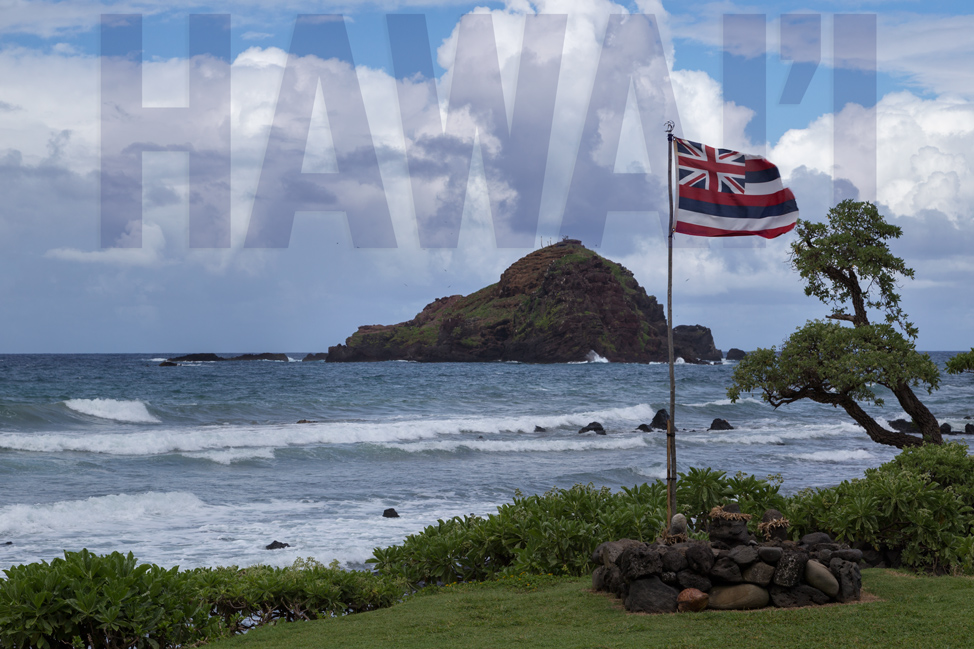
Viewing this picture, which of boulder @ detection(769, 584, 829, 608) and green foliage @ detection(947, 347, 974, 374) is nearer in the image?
boulder @ detection(769, 584, 829, 608)

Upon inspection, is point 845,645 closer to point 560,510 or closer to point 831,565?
point 831,565

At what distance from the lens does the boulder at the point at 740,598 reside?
802 centimetres

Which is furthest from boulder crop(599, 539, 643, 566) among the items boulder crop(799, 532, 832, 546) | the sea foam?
the sea foam

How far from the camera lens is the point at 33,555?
12688mm

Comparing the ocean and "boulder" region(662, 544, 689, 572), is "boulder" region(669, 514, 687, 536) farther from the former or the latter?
the ocean

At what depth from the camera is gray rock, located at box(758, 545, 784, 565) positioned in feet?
26.6

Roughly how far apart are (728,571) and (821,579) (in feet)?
3.28

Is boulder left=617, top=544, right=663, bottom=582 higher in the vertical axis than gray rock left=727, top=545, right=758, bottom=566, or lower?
lower

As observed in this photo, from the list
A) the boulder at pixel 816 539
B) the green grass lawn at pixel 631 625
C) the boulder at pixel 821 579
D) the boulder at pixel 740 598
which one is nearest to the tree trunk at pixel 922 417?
the green grass lawn at pixel 631 625

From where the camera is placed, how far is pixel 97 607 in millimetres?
7285

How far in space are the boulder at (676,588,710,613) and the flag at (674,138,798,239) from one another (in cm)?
424

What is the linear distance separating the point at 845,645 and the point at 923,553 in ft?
12.9

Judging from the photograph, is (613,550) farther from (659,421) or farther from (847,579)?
(659,421)

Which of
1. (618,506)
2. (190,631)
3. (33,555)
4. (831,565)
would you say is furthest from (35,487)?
(831,565)
